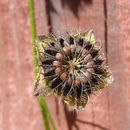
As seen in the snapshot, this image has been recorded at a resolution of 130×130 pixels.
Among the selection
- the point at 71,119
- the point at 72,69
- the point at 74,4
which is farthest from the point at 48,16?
the point at 71,119

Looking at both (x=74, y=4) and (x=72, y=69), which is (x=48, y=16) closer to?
(x=74, y=4)

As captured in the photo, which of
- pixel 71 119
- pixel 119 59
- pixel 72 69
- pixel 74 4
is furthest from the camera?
pixel 71 119

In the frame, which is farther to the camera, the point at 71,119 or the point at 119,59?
the point at 71,119

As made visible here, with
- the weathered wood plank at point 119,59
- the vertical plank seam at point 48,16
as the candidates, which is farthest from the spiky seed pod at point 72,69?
the vertical plank seam at point 48,16

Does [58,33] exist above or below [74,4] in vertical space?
below

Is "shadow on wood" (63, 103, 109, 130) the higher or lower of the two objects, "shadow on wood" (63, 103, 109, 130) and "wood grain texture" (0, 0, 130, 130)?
the lower

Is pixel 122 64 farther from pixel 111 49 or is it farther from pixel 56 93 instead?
pixel 56 93

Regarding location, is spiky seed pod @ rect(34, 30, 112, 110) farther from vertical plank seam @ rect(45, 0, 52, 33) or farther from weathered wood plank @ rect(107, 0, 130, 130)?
vertical plank seam @ rect(45, 0, 52, 33)

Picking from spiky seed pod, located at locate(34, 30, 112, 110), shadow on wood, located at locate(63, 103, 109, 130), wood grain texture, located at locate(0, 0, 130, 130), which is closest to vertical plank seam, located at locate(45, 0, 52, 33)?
wood grain texture, located at locate(0, 0, 130, 130)
